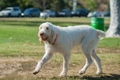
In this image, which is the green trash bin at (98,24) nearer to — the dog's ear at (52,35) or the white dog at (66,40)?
the white dog at (66,40)

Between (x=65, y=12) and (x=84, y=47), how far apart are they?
72319 millimetres

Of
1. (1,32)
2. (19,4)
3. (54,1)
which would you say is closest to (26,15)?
(19,4)

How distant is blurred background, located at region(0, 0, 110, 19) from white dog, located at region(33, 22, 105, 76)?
182 feet

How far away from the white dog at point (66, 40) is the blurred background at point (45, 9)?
182 ft

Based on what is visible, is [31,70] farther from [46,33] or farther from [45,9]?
[45,9]

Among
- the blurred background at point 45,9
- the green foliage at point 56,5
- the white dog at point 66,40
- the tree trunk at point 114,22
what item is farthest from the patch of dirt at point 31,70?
the green foliage at point 56,5

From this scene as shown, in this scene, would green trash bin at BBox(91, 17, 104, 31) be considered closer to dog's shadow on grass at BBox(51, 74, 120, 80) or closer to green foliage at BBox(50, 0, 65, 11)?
dog's shadow on grass at BBox(51, 74, 120, 80)

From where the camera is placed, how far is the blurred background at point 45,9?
70000mm

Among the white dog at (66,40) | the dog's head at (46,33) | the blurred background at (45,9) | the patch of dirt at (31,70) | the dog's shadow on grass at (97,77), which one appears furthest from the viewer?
the blurred background at (45,9)

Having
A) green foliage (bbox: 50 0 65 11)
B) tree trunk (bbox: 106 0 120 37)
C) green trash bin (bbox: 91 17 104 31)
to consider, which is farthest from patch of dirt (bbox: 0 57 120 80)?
green foliage (bbox: 50 0 65 11)

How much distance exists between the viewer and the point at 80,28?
10.7 metres

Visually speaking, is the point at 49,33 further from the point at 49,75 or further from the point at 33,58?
the point at 33,58

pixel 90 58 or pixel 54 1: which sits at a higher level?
pixel 90 58

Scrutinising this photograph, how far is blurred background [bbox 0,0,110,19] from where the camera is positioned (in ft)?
230
